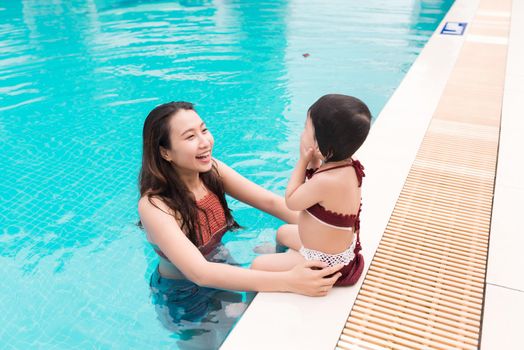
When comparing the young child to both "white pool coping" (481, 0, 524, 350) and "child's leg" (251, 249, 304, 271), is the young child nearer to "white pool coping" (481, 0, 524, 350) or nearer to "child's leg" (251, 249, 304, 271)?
"child's leg" (251, 249, 304, 271)

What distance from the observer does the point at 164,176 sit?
2494 mm

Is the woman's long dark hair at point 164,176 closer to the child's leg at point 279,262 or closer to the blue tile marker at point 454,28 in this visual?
the child's leg at point 279,262

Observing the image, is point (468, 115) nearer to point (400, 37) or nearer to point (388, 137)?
point (388, 137)

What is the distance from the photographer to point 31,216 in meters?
4.29

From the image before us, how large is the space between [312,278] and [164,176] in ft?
3.18

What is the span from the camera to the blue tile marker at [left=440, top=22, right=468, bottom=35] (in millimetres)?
9367

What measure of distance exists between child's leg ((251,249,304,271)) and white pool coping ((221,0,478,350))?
158 millimetres

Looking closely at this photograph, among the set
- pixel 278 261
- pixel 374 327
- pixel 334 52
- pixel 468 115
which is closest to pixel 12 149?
pixel 278 261

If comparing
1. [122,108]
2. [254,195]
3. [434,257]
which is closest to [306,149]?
[254,195]

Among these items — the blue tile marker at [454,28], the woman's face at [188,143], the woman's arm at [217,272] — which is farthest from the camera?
the blue tile marker at [454,28]

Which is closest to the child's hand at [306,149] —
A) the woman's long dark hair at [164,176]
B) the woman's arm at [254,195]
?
the woman's long dark hair at [164,176]

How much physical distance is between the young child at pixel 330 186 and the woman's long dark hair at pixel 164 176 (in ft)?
1.68

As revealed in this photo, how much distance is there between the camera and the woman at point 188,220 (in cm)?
229

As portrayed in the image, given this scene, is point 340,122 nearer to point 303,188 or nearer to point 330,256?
point 303,188
